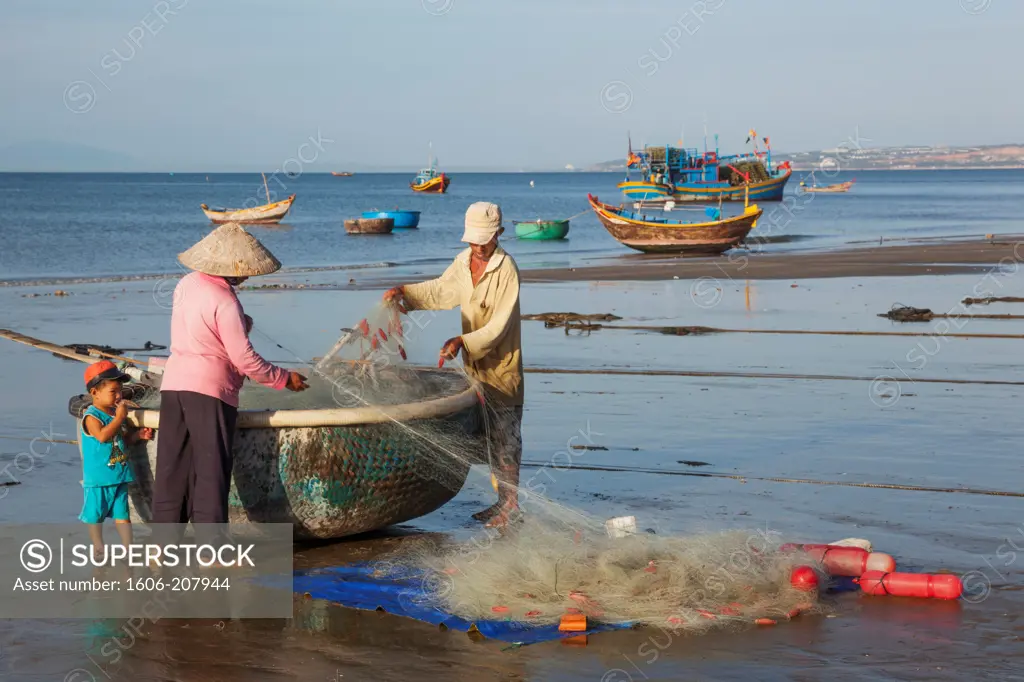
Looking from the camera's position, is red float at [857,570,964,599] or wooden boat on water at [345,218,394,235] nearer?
red float at [857,570,964,599]

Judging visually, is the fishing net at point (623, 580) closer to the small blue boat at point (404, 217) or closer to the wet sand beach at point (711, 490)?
the wet sand beach at point (711, 490)

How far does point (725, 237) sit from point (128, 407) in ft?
73.1

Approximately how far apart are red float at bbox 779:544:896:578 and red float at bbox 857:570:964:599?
0.05 meters

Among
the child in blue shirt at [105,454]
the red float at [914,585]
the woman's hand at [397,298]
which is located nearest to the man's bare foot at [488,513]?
the woman's hand at [397,298]

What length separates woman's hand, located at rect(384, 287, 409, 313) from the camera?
545cm

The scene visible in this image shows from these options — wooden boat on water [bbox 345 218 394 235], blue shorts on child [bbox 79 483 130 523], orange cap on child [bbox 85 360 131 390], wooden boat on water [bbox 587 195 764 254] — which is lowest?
wooden boat on water [bbox 345 218 394 235]

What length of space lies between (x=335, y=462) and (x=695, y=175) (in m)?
59.8

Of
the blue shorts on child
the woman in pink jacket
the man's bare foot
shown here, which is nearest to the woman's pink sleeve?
the woman in pink jacket

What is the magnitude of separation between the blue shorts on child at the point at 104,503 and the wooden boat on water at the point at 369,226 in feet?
119

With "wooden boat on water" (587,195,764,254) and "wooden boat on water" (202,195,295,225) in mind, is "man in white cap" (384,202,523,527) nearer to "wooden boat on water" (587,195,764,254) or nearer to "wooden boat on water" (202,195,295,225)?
"wooden boat on water" (587,195,764,254)

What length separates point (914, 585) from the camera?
4.49m

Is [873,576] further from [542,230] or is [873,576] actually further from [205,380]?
[542,230]

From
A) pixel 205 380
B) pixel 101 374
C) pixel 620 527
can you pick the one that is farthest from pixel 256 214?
pixel 620 527

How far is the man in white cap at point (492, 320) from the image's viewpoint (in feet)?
17.5
